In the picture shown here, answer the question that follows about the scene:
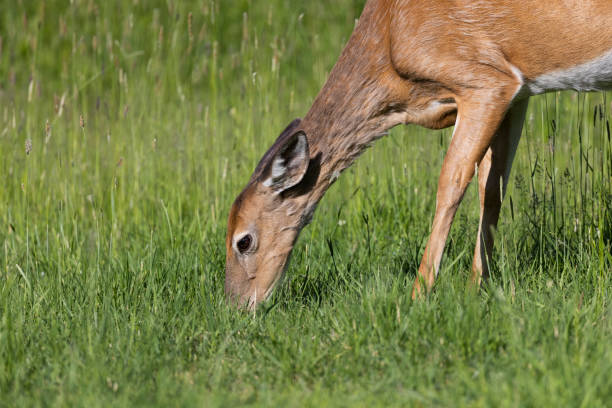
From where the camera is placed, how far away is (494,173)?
206 inches

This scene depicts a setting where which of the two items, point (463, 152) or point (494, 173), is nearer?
point (463, 152)

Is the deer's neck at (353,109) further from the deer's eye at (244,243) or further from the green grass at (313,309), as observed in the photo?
the green grass at (313,309)

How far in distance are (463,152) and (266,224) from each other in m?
1.23

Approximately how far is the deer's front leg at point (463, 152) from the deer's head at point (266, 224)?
0.81 metres

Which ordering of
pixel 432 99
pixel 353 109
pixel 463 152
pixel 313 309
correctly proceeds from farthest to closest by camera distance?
pixel 353 109
pixel 432 99
pixel 463 152
pixel 313 309

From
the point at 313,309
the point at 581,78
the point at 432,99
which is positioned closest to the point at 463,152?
the point at 432,99

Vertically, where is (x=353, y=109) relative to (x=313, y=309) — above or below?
above

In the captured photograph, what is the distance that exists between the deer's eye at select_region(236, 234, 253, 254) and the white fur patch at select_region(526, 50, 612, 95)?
5.94 ft

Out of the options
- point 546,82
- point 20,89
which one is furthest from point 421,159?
point 20,89

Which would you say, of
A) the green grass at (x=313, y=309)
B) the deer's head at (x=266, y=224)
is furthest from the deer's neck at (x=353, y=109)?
the green grass at (x=313, y=309)

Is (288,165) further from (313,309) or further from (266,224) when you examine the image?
(313,309)

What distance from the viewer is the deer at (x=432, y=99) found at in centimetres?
437

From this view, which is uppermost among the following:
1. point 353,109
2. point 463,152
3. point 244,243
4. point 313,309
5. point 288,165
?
point 353,109

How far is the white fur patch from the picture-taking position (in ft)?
14.1
